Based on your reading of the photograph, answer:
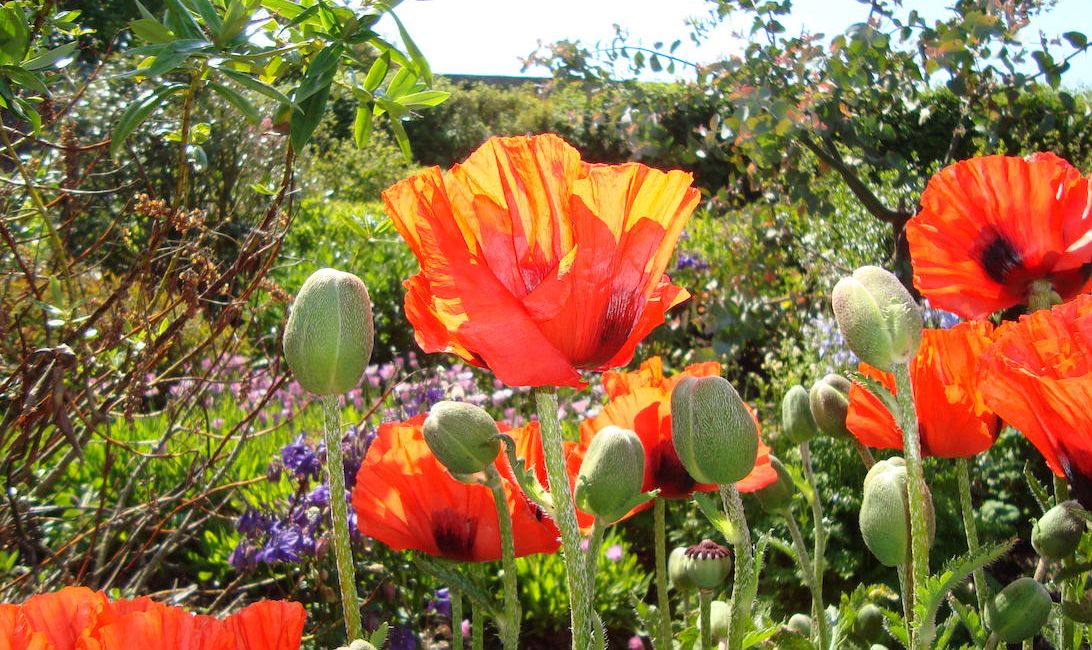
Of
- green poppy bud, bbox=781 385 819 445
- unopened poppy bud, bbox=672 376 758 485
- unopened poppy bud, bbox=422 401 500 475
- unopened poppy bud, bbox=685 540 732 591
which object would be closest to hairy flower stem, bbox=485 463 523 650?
unopened poppy bud, bbox=422 401 500 475

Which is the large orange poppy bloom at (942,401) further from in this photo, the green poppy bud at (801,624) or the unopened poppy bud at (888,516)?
the green poppy bud at (801,624)

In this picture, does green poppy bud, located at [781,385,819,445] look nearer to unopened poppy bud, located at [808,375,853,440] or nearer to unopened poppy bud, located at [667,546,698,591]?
unopened poppy bud, located at [808,375,853,440]

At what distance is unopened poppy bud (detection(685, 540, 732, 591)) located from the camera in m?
0.87

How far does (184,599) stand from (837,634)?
72.6 inches

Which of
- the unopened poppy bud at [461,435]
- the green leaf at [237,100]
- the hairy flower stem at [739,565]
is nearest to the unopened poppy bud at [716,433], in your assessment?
the hairy flower stem at [739,565]

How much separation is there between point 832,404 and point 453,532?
428 mm

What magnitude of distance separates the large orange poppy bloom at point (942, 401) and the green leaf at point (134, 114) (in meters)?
0.68

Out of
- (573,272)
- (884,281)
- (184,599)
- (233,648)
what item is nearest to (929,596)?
(884,281)

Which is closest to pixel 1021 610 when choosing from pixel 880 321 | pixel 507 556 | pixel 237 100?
pixel 880 321

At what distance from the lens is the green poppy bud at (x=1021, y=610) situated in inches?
29.2

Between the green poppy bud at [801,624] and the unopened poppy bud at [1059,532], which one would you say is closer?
the unopened poppy bud at [1059,532]

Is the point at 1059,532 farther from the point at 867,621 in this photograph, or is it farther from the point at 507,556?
the point at 507,556

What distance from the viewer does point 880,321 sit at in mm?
627

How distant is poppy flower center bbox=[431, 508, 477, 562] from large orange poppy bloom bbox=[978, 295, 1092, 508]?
0.42 m
